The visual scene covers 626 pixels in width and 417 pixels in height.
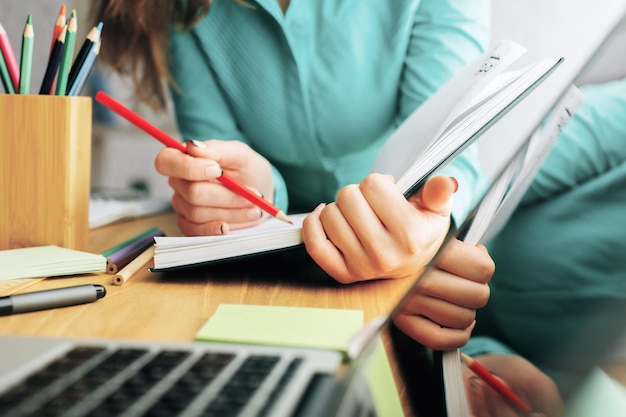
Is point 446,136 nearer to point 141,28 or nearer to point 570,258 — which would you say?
point 570,258

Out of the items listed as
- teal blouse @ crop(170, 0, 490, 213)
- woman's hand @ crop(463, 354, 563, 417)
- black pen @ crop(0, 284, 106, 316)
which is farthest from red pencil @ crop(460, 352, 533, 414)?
teal blouse @ crop(170, 0, 490, 213)

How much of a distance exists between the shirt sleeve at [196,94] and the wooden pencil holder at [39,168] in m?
0.40

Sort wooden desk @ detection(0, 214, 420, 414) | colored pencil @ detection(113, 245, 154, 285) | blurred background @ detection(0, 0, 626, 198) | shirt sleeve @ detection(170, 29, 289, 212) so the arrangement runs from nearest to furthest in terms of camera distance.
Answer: wooden desk @ detection(0, 214, 420, 414)
colored pencil @ detection(113, 245, 154, 285)
shirt sleeve @ detection(170, 29, 289, 212)
blurred background @ detection(0, 0, 626, 198)

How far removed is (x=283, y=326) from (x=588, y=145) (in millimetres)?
187

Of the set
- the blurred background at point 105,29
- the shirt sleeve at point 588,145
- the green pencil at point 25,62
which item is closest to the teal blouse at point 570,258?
the shirt sleeve at point 588,145

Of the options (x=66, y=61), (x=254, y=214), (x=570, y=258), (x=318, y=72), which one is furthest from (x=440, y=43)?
(x=570, y=258)

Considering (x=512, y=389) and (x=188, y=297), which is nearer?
(x=512, y=389)

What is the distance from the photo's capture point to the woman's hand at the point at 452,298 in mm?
267

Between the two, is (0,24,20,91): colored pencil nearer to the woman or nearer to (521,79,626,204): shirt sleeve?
the woman

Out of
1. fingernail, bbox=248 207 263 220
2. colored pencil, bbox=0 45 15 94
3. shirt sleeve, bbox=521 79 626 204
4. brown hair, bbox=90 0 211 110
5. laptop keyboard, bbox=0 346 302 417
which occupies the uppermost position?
brown hair, bbox=90 0 211 110

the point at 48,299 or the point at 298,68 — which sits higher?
the point at 298,68

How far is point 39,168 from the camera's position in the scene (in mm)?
511

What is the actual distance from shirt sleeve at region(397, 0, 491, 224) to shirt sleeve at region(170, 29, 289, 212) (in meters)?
0.27

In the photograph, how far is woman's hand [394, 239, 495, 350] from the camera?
267mm
